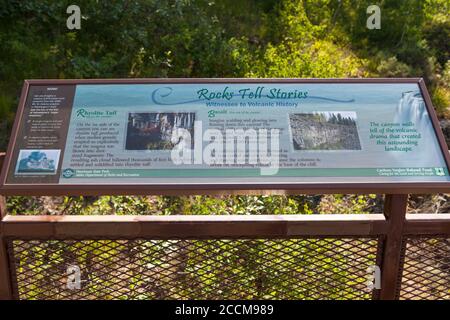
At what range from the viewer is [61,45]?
19.3ft

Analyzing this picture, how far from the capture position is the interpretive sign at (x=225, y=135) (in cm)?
208

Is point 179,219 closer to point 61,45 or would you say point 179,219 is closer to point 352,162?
point 352,162

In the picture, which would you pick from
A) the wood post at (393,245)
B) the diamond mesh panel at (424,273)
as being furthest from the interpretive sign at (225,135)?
the diamond mesh panel at (424,273)

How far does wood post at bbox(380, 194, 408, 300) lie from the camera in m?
2.20

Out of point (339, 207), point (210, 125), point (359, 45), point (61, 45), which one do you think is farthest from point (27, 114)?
point (359, 45)

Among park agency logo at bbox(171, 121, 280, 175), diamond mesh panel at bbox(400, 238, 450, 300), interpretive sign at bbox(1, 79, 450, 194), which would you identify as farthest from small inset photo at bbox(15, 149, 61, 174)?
diamond mesh panel at bbox(400, 238, 450, 300)

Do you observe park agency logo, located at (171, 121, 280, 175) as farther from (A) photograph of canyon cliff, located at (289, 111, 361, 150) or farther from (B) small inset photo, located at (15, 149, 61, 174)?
(B) small inset photo, located at (15, 149, 61, 174)

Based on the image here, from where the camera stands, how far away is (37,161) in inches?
83.8

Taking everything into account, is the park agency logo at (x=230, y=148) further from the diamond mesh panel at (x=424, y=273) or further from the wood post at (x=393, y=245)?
the diamond mesh panel at (x=424, y=273)

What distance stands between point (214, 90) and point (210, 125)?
220 millimetres

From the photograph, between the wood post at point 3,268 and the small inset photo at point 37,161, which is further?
the wood post at point 3,268

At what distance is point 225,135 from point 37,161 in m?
0.83

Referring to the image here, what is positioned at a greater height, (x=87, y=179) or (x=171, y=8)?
(x=171, y=8)

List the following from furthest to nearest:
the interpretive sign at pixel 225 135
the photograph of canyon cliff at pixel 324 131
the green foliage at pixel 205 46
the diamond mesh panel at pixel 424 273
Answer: the green foliage at pixel 205 46, the diamond mesh panel at pixel 424 273, the photograph of canyon cliff at pixel 324 131, the interpretive sign at pixel 225 135
